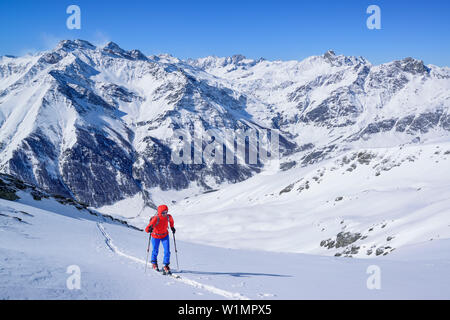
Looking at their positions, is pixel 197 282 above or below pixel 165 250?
below

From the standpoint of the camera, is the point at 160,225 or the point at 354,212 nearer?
the point at 160,225

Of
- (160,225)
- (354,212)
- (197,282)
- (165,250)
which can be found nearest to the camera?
(197,282)

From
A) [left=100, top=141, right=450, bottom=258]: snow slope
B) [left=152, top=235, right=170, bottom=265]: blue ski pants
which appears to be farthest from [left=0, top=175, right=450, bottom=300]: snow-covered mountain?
[left=100, top=141, right=450, bottom=258]: snow slope

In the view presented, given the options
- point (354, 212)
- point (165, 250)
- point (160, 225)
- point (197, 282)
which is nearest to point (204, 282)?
point (197, 282)

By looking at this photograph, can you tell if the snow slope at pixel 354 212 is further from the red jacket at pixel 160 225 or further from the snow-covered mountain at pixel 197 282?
the red jacket at pixel 160 225

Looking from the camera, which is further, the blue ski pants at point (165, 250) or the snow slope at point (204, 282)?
the blue ski pants at point (165, 250)

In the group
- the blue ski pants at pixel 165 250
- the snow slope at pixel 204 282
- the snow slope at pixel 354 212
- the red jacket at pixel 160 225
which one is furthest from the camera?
the snow slope at pixel 354 212

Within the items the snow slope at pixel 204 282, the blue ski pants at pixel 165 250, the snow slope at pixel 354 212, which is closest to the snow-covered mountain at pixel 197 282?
the snow slope at pixel 204 282

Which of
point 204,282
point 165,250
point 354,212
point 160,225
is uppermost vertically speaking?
point 354,212

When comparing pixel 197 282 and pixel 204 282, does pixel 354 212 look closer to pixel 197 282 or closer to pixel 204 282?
pixel 204 282

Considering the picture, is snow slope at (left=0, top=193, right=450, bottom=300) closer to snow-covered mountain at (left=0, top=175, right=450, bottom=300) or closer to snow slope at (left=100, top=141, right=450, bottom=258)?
snow-covered mountain at (left=0, top=175, right=450, bottom=300)
